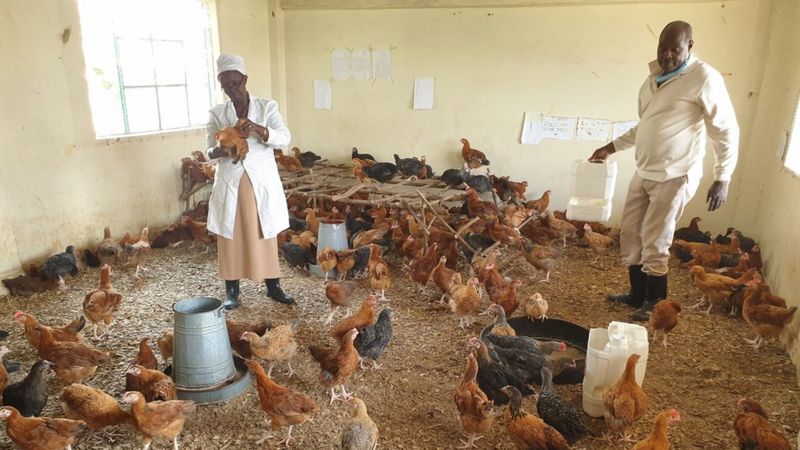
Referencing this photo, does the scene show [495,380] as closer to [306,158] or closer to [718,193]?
[718,193]

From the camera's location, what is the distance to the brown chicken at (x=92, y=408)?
A: 303cm

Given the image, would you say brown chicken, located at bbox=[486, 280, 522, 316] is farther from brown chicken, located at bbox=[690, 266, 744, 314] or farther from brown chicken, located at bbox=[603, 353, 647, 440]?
brown chicken, located at bbox=[690, 266, 744, 314]

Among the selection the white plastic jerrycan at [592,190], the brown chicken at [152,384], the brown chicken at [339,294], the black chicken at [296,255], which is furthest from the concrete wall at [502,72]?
the brown chicken at [152,384]

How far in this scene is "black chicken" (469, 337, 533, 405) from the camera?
3.42m

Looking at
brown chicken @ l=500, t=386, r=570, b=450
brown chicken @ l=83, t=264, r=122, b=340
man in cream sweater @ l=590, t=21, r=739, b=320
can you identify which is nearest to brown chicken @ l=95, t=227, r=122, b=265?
brown chicken @ l=83, t=264, r=122, b=340

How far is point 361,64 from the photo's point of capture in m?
8.42

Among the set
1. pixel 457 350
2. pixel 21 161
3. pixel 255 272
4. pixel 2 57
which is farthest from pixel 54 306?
pixel 457 350

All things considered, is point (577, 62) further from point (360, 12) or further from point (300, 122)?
point (300, 122)

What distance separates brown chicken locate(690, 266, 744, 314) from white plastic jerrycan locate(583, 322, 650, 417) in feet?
6.83

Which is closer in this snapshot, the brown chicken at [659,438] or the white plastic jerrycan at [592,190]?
the brown chicken at [659,438]

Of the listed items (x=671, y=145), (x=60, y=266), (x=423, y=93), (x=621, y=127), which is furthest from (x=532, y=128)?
(x=60, y=266)

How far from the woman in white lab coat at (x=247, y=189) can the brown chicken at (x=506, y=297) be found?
82.8 inches

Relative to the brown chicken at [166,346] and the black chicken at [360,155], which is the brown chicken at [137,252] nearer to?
the brown chicken at [166,346]

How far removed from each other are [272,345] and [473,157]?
4972 millimetres
